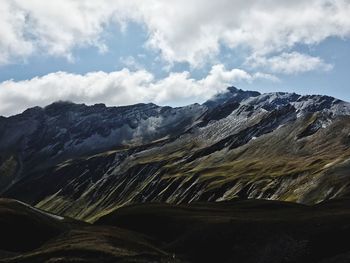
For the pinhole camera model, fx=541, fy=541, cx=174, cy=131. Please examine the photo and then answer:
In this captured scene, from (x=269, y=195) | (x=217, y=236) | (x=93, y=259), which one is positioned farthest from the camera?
(x=269, y=195)

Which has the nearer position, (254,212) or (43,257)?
(43,257)

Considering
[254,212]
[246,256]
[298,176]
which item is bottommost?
[246,256]

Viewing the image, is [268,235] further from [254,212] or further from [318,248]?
[254,212]

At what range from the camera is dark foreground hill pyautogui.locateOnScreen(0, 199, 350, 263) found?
65812mm

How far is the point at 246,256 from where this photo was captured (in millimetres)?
67500

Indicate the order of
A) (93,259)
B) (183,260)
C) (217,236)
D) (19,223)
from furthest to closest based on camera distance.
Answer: (19,223)
(217,236)
(183,260)
(93,259)

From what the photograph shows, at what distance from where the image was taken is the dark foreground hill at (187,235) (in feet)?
216

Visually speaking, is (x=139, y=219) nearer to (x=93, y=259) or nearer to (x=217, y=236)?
(x=217, y=236)

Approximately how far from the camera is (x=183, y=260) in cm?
6931

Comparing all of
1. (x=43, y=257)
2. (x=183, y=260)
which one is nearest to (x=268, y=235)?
(x=183, y=260)

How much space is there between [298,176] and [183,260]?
130169 mm

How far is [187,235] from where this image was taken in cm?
7762

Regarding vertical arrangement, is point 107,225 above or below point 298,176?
below

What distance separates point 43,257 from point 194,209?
36.8m
